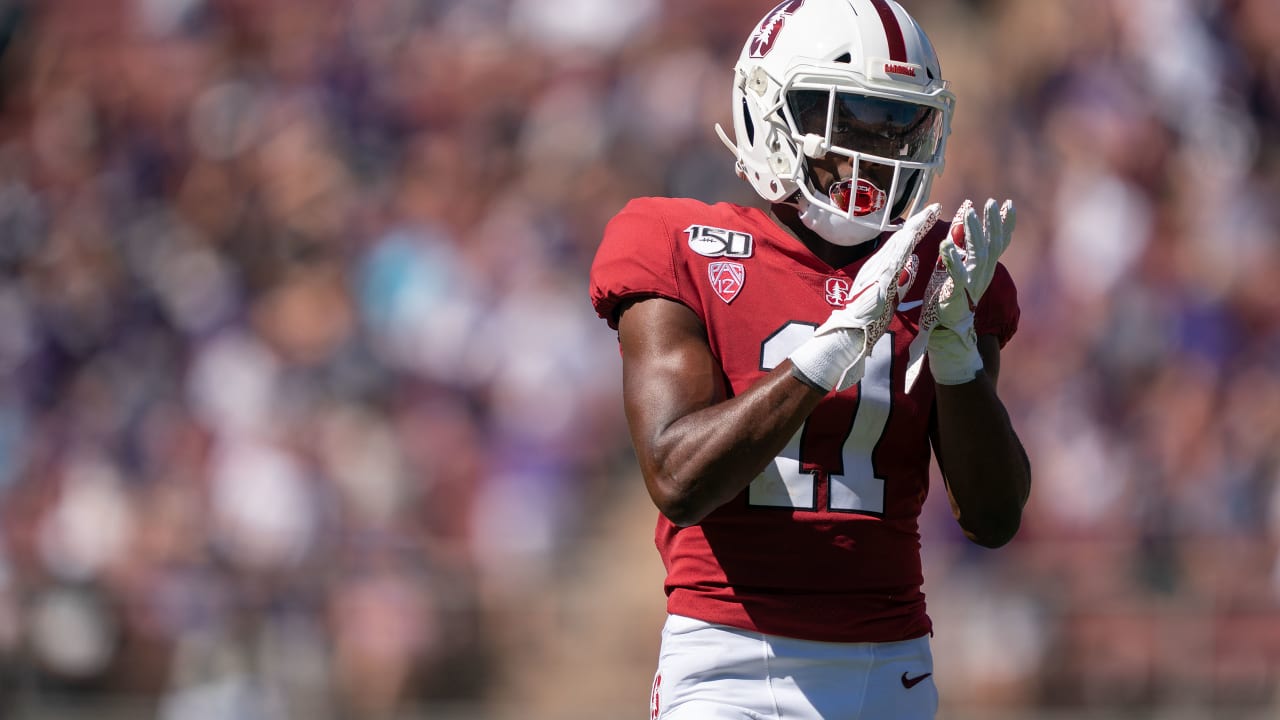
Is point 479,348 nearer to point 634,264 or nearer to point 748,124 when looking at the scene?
point 748,124

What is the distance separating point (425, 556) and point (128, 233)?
11.6 feet

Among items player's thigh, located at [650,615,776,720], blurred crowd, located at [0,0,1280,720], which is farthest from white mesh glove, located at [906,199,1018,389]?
blurred crowd, located at [0,0,1280,720]

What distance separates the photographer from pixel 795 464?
281cm

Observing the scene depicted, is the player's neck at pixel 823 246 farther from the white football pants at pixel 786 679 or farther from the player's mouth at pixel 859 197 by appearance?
the white football pants at pixel 786 679

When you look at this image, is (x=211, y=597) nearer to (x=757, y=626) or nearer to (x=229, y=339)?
(x=229, y=339)

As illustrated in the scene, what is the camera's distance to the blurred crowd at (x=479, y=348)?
7332 mm

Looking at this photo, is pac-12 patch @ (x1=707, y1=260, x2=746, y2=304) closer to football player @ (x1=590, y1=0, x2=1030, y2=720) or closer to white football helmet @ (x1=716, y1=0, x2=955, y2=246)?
football player @ (x1=590, y1=0, x2=1030, y2=720)

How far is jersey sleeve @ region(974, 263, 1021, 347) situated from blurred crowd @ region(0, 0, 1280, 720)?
4.23m

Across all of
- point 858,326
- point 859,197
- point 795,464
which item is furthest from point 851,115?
point 795,464

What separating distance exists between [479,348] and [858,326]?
236 inches

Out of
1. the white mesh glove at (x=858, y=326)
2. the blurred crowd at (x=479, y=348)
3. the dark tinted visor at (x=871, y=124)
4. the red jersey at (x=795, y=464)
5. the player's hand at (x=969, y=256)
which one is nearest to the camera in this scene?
the white mesh glove at (x=858, y=326)

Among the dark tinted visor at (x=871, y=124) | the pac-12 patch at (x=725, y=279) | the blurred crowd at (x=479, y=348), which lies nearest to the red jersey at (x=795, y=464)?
the pac-12 patch at (x=725, y=279)

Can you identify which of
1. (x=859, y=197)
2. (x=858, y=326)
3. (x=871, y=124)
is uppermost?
(x=871, y=124)

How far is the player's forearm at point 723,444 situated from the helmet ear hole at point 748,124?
2.14 ft
